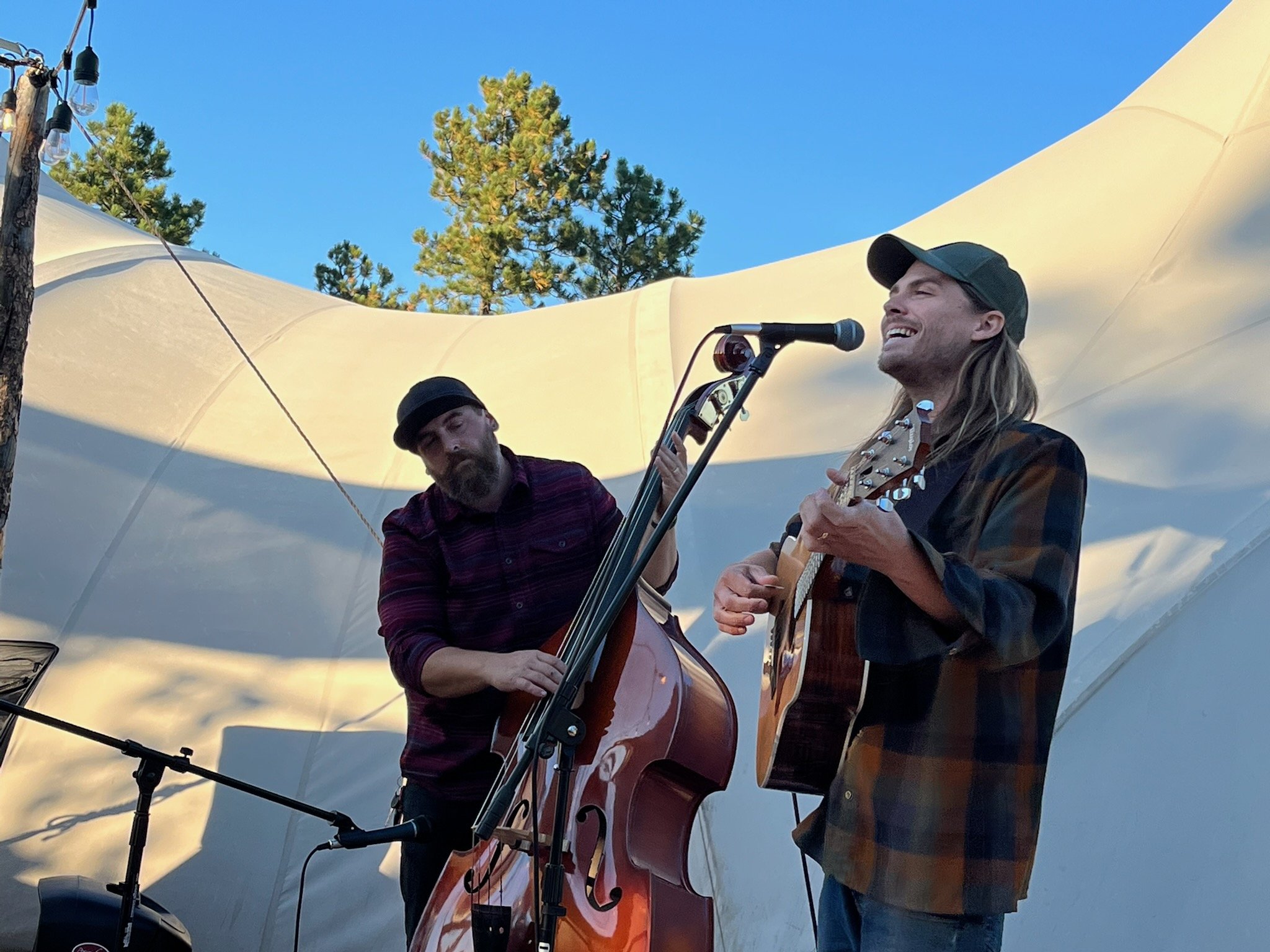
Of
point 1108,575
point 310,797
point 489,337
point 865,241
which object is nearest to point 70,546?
point 310,797

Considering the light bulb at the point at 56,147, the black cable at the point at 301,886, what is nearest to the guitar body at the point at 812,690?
the black cable at the point at 301,886

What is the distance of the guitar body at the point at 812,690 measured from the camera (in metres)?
1.95

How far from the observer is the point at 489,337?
6.62 m

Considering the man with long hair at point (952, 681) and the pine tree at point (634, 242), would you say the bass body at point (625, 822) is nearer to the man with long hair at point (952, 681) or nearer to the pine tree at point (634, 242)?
the man with long hair at point (952, 681)

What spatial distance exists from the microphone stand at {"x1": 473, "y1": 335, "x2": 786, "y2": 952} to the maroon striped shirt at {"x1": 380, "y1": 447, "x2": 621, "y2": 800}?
27.8 inches

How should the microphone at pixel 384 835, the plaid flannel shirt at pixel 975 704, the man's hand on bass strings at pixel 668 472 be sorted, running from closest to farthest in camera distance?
the plaid flannel shirt at pixel 975 704, the man's hand on bass strings at pixel 668 472, the microphone at pixel 384 835

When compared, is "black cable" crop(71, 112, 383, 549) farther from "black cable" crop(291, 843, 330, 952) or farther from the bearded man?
the bearded man

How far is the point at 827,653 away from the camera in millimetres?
1949

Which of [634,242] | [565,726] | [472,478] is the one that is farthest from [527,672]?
[634,242]

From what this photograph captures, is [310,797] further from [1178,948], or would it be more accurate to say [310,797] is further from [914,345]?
[914,345]

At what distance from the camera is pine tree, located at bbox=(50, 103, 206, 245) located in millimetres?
25156

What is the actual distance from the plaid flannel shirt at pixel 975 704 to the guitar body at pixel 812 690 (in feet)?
0.16

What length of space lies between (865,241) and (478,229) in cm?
2062

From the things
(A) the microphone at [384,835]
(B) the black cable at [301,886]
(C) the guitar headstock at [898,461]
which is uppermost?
(C) the guitar headstock at [898,461]
